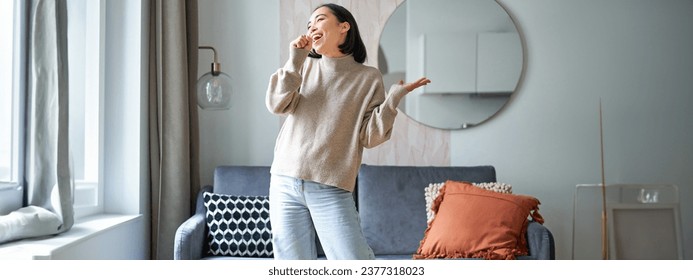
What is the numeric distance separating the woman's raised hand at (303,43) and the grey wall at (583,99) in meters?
1.76

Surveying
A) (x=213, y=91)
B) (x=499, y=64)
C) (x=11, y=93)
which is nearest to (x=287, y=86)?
(x=11, y=93)

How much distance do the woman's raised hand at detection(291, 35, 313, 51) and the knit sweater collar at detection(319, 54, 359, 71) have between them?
0.22 ft

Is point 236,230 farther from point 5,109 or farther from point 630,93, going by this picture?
point 630,93

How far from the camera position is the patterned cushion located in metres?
2.96

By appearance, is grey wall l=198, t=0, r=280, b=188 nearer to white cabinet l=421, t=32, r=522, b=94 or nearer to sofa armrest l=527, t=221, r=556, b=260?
white cabinet l=421, t=32, r=522, b=94

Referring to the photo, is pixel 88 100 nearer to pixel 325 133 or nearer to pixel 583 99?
pixel 325 133

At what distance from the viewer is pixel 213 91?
120 inches

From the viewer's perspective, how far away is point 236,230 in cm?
299

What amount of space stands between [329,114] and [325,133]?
54 mm


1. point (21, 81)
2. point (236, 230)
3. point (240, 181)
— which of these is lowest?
point (236, 230)

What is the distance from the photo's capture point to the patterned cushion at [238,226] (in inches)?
117

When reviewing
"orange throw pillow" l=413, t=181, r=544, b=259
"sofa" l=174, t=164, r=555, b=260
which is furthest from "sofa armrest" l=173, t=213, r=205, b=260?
"orange throw pillow" l=413, t=181, r=544, b=259
